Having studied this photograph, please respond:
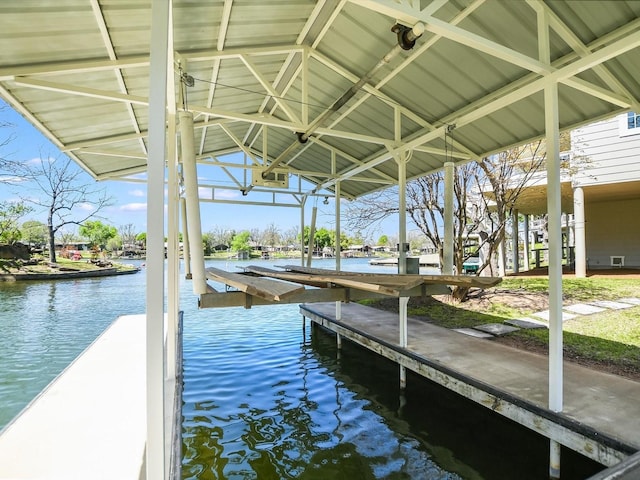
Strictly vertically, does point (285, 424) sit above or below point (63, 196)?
below

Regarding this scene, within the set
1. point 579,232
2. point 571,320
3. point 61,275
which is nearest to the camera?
point 571,320

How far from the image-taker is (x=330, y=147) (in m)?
7.86

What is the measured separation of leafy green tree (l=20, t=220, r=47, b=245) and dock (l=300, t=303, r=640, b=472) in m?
26.4

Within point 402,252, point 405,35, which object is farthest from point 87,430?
point 402,252

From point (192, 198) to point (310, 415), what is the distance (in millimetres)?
2859

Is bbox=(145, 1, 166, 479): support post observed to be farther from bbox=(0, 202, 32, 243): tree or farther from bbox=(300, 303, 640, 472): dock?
bbox=(0, 202, 32, 243): tree

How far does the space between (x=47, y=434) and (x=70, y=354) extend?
177 inches

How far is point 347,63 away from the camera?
4.86 m

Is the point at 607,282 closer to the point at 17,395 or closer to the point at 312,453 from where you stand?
the point at 312,453

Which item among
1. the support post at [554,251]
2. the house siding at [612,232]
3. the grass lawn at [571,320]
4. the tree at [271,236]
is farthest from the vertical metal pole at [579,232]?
the tree at [271,236]

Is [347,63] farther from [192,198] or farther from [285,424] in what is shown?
[285,424]

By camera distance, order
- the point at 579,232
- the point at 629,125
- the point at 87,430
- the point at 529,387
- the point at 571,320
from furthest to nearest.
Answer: the point at 579,232 → the point at 629,125 → the point at 571,320 → the point at 529,387 → the point at 87,430

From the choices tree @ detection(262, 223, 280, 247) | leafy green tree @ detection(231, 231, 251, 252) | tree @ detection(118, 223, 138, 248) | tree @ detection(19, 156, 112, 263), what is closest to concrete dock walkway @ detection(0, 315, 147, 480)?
tree @ detection(19, 156, 112, 263)

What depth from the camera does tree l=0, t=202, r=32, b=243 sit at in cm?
1753
